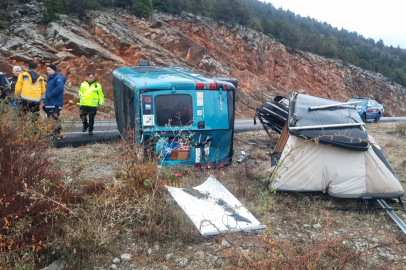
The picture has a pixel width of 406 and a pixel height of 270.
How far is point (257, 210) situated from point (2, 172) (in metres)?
3.32

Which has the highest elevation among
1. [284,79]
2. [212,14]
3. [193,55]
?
[212,14]

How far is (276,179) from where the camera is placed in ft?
19.7

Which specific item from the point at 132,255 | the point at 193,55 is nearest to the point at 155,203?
the point at 132,255

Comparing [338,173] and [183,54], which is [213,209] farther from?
[183,54]

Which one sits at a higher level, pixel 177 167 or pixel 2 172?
pixel 2 172

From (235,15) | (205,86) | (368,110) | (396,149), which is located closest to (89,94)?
(205,86)

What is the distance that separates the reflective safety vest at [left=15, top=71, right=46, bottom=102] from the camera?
8992 millimetres

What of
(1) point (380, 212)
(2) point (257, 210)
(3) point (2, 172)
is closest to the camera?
(3) point (2, 172)

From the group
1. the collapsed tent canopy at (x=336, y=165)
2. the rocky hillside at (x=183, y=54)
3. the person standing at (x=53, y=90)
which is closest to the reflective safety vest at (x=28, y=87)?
the person standing at (x=53, y=90)

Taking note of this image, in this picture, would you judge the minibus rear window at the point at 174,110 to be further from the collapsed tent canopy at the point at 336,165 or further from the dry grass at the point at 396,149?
the dry grass at the point at 396,149

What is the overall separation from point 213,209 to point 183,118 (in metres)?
2.42

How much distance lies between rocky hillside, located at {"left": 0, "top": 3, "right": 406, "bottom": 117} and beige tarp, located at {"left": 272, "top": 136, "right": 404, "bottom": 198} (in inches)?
499

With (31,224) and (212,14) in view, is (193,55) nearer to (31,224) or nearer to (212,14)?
(212,14)

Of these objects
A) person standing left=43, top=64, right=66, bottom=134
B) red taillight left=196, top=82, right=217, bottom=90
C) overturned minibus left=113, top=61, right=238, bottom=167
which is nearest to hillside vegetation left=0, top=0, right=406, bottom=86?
person standing left=43, top=64, right=66, bottom=134
